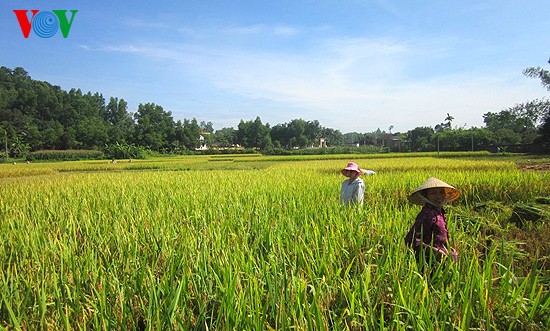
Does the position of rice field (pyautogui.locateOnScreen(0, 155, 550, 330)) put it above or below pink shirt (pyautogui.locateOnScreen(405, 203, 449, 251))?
below

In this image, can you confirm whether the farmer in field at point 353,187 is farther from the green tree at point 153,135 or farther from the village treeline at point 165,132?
the green tree at point 153,135

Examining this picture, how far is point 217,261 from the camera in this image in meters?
1.84

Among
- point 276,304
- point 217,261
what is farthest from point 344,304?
point 217,261

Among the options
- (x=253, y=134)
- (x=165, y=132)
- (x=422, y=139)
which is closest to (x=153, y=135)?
(x=165, y=132)

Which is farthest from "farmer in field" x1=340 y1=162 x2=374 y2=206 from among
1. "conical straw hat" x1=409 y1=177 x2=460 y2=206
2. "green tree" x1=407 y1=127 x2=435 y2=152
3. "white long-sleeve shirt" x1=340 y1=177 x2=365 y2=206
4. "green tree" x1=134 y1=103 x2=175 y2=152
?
"green tree" x1=134 y1=103 x2=175 y2=152

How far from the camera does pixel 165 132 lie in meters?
64.7

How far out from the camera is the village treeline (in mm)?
45500

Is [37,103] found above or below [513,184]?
above

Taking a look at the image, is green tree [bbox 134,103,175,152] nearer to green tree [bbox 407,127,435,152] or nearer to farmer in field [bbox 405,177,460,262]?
green tree [bbox 407,127,435,152]

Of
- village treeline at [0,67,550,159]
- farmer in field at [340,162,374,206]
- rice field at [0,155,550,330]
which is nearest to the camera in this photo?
rice field at [0,155,550,330]

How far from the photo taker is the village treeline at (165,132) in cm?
4550

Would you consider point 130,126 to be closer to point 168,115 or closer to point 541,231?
point 168,115

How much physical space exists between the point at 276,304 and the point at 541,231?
3597 mm

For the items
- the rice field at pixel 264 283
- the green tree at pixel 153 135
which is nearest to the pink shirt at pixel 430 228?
the rice field at pixel 264 283
